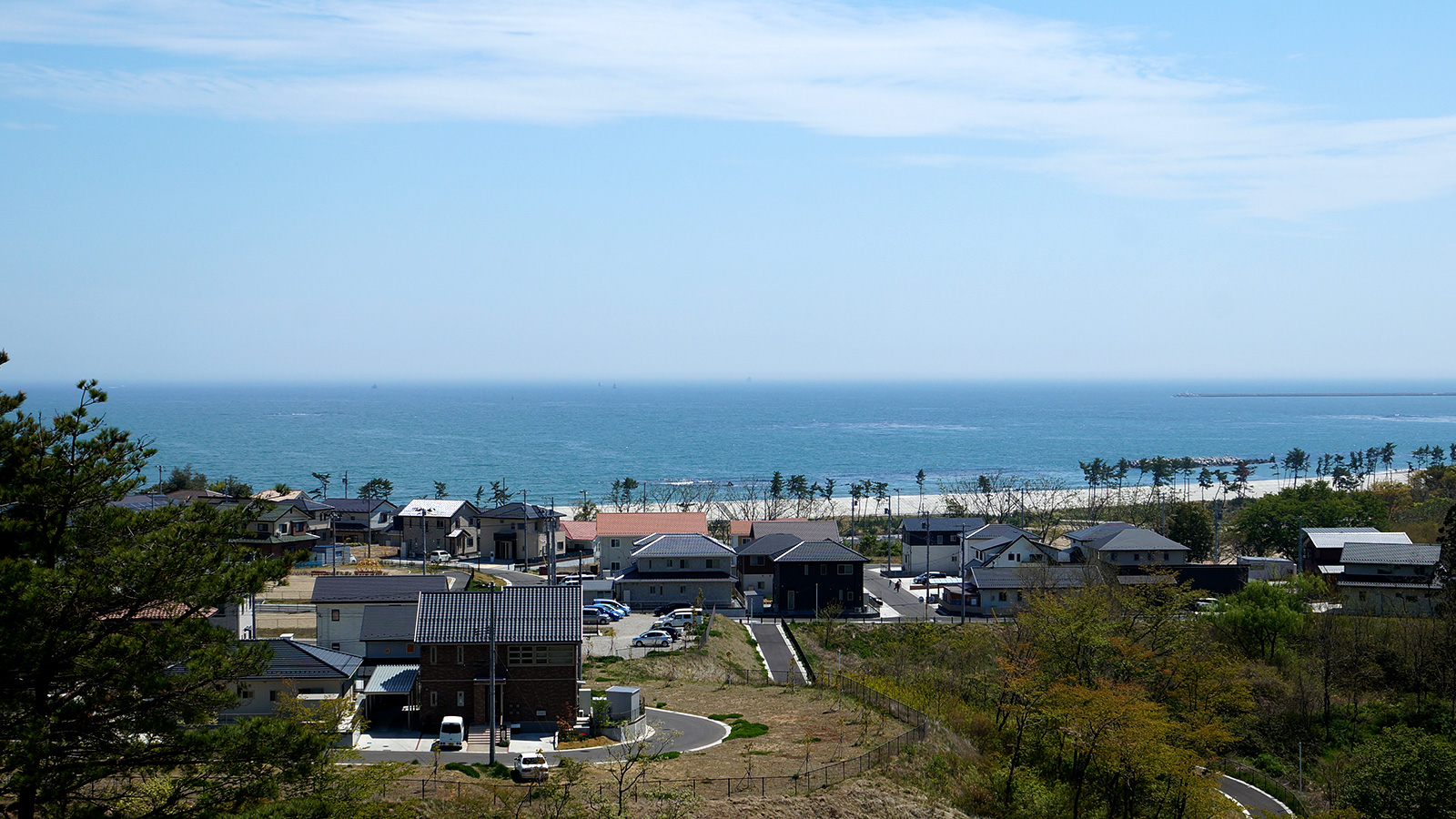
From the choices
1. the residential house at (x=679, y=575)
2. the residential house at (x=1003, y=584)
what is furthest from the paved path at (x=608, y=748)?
the residential house at (x=1003, y=584)

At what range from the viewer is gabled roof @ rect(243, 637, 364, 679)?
28203mm

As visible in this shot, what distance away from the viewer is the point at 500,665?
29.2 m

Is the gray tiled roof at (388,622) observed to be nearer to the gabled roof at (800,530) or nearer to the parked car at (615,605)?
the parked car at (615,605)

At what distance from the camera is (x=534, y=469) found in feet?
439

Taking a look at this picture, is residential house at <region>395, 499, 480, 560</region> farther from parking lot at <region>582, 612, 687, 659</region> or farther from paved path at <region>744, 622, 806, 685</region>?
paved path at <region>744, 622, 806, 685</region>

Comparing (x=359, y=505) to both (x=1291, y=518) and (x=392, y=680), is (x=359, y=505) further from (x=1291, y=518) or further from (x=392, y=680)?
(x=1291, y=518)

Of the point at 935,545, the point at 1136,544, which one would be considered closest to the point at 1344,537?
the point at 1136,544

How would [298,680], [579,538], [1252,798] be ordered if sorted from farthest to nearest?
[579,538]
[1252,798]
[298,680]

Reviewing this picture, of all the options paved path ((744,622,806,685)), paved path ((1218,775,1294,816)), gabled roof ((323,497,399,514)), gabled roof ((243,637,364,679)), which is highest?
gabled roof ((243,637,364,679))

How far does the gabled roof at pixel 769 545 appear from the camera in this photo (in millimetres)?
53938

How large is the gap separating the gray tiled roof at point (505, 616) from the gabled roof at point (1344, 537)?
44.9 m

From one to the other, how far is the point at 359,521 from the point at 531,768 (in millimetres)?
49223

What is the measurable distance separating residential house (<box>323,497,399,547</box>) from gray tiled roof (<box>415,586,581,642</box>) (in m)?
39.7

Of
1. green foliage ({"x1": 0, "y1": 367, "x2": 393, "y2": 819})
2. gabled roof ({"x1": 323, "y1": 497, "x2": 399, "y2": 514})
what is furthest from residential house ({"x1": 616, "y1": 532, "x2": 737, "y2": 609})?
green foliage ({"x1": 0, "y1": 367, "x2": 393, "y2": 819})
